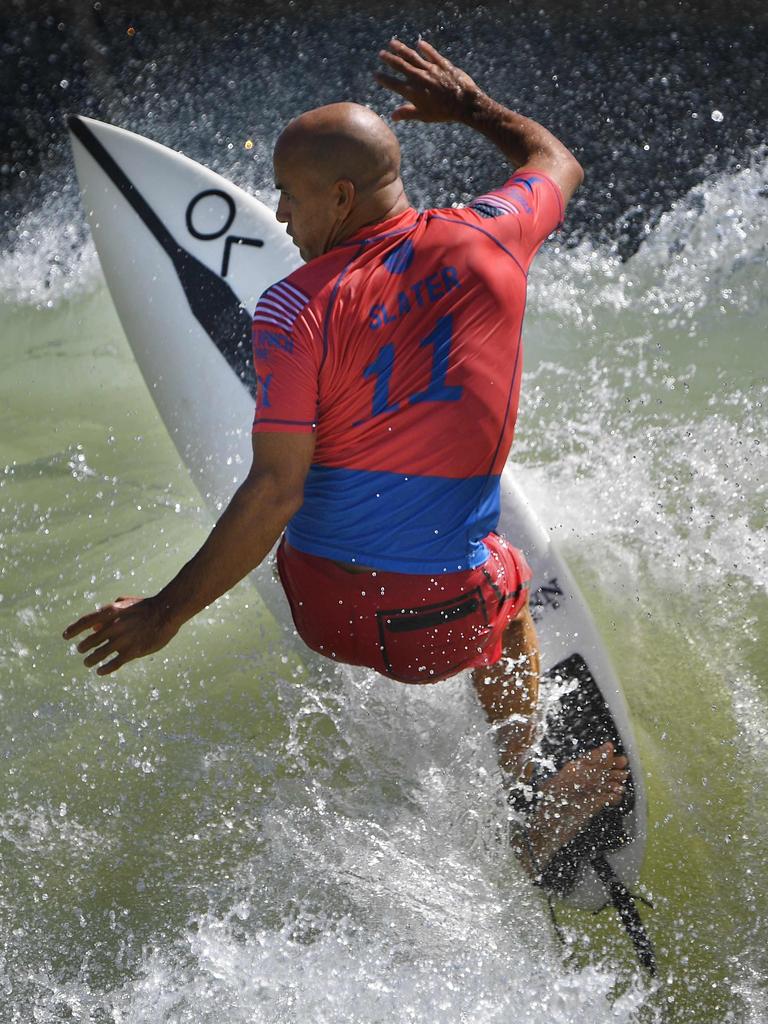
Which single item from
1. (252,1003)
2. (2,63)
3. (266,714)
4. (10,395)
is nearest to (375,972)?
(252,1003)

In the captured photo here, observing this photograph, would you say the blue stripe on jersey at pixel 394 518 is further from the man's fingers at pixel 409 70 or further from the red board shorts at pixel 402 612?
the man's fingers at pixel 409 70

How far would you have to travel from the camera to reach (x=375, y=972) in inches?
92.6

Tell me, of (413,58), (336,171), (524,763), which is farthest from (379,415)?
(524,763)

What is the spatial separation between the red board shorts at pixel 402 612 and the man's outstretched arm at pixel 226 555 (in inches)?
12.3

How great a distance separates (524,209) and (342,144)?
1.42 feet

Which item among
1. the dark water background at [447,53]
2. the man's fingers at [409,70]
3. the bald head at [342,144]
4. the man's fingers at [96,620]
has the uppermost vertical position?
the dark water background at [447,53]

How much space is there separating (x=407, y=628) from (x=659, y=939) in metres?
1.11

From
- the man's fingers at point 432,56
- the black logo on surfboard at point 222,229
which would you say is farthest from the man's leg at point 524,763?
the black logo on surfboard at point 222,229

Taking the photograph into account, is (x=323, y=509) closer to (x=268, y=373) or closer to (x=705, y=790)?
(x=268, y=373)

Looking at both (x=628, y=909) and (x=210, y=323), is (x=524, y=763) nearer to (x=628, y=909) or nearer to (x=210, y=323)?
(x=628, y=909)

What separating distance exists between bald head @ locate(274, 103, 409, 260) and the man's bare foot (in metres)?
1.52

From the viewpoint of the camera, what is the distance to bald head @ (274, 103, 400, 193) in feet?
6.23

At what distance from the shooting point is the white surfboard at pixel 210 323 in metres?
3.00

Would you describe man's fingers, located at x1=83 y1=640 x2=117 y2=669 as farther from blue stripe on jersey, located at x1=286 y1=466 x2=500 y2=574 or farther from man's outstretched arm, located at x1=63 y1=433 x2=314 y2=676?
blue stripe on jersey, located at x1=286 y1=466 x2=500 y2=574
